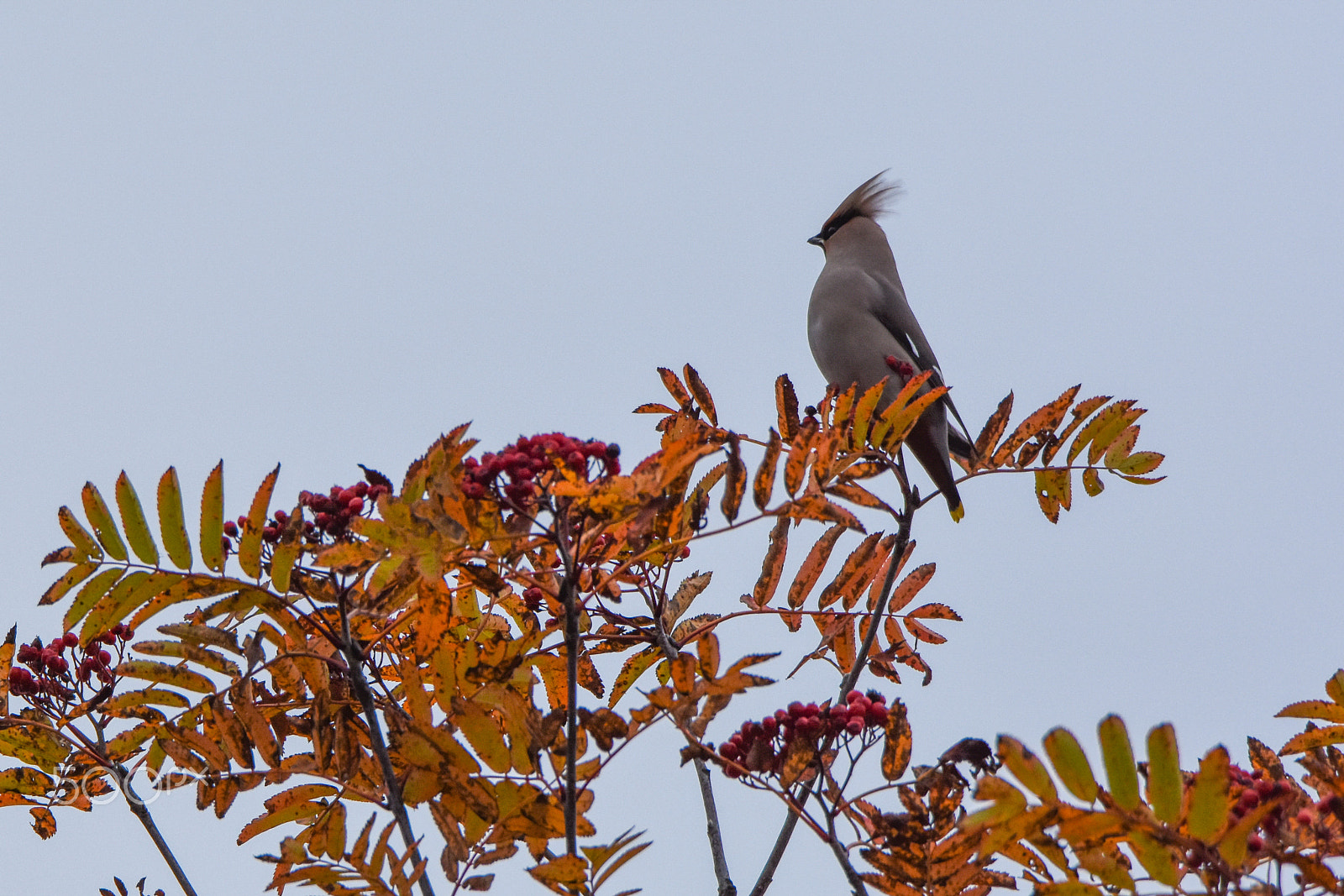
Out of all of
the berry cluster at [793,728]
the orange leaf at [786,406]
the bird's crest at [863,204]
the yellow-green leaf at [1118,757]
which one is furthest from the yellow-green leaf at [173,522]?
the bird's crest at [863,204]

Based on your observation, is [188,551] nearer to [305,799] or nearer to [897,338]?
[305,799]

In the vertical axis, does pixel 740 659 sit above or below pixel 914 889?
above

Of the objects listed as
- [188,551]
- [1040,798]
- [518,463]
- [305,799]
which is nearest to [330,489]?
[188,551]

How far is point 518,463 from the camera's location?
6.06ft

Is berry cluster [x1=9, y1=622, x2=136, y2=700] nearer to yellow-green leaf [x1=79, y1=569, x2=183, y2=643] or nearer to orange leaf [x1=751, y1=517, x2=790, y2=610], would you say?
yellow-green leaf [x1=79, y1=569, x2=183, y2=643]

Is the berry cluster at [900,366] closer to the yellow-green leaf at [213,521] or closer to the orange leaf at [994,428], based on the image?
the orange leaf at [994,428]

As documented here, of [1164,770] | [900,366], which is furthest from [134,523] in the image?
[900,366]

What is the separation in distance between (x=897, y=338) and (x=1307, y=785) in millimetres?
2409

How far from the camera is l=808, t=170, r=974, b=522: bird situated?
3562 millimetres

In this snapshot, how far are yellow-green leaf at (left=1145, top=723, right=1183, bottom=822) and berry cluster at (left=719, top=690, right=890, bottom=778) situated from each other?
0.56 m

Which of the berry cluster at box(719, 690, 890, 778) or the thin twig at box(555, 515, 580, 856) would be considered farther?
the berry cluster at box(719, 690, 890, 778)

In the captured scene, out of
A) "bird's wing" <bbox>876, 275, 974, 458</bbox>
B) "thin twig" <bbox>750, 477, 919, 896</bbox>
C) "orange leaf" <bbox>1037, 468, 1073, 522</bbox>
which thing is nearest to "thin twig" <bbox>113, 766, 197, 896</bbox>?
"thin twig" <bbox>750, 477, 919, 896</bbox>

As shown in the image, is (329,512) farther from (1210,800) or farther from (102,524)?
(1210,800)

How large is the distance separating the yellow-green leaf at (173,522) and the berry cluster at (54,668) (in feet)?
1.59
